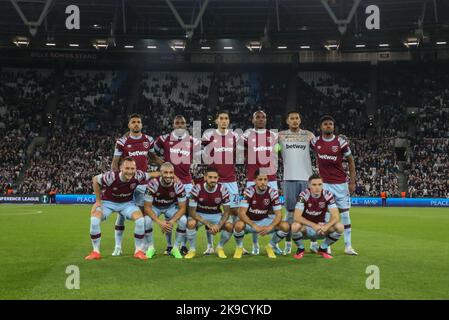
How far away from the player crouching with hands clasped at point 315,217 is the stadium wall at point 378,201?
2549 cm

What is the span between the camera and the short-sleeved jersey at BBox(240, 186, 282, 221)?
1038 cm

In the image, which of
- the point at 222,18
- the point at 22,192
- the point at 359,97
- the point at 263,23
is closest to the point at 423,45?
the point at 359,97

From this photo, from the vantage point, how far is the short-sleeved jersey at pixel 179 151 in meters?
11.1

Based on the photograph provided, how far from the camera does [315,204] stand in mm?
10148

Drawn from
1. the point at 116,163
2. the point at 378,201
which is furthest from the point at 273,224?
the point at 378,201

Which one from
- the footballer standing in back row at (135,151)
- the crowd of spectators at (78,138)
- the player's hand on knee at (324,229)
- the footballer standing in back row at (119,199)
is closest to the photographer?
the player's hand on knee at (324,229)

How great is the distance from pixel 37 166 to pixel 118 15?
1261 centimetres

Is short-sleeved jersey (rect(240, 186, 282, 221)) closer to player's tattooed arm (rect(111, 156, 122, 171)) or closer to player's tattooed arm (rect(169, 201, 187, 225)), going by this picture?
player's tattooed arm (rect(169, 201, 187, 225))

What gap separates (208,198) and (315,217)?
2078mm

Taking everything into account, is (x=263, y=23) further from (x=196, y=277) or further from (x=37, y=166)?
(x=196, y=277)

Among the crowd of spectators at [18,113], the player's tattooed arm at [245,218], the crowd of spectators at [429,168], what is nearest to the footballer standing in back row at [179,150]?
the player's tattooed arm at [245,218]

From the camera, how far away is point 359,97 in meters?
44.2

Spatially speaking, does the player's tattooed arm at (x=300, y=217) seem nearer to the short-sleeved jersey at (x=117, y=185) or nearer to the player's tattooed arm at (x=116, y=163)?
the short-sleeved jersey at (x=117, y=185)

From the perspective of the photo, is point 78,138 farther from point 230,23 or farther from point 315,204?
point 315,204
